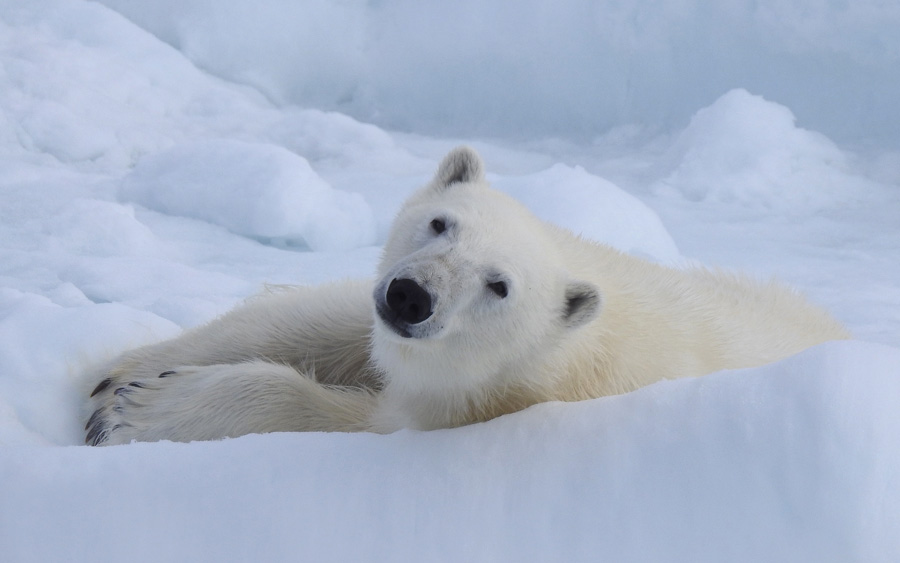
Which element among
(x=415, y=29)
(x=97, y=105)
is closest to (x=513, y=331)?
(x=97, y=105)

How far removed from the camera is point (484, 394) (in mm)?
2004

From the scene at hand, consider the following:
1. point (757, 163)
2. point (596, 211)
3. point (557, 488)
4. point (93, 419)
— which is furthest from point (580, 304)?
point (757, 163)

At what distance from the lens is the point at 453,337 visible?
191 cm

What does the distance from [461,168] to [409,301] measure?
0.73m

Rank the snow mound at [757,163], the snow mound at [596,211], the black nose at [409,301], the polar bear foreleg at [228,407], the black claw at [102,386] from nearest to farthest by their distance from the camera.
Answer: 1. the black nose at [409,301]
2. the polar bear foreleg at [228,407]
3. the black claw at [102,386]
4. the snow mound at [596,211]
5. the snow mound at [757,163]

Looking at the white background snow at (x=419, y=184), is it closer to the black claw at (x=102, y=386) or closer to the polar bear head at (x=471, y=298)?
the black claw at (x=102, y=386)

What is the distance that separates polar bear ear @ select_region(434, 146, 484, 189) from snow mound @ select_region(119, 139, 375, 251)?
3129 millimetres

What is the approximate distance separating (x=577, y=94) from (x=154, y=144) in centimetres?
576

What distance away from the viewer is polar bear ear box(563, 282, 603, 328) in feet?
6.41

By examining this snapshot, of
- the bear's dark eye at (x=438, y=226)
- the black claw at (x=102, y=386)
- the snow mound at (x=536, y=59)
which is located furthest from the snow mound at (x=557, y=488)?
the snow mound at (x=536, y=59)

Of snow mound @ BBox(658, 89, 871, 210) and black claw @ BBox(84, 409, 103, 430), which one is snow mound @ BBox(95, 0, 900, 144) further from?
black claw @ BBox(84, 409, 103, 430)

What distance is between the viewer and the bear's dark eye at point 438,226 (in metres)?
2.01

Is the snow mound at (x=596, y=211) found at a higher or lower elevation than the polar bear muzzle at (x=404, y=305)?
higher

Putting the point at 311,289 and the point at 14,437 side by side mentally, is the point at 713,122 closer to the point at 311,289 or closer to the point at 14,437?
the point at 311,289
